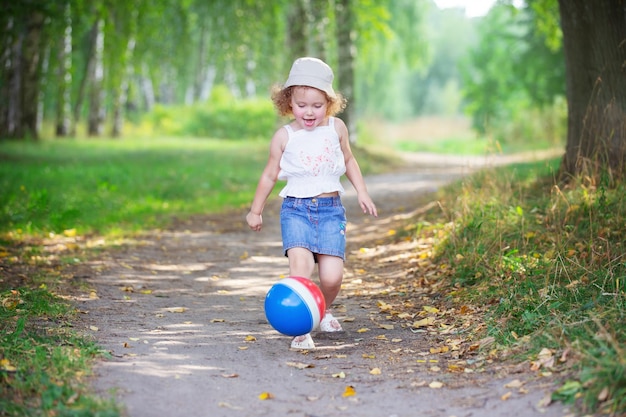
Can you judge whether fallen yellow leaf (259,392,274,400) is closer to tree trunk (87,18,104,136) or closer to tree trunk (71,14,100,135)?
tree trunk (87,18,104,136)

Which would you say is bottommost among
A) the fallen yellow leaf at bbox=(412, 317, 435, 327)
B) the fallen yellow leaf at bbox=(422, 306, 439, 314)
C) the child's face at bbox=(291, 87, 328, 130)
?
the fallen yellow leaf at bbox=(412, 317, 435, 327)

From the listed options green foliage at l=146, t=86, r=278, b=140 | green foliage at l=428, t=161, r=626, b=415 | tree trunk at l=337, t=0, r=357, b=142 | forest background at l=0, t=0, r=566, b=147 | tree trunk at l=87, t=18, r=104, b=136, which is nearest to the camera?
green foliage at l=428, t=161, r=626, b=415

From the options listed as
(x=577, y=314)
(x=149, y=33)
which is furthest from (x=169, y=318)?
(x=149, y=33)

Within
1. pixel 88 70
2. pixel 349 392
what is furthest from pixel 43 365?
pixel 88 70

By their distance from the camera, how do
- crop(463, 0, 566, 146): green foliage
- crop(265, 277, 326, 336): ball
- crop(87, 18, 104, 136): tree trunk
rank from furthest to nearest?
crop(87, 18, 104, 136): tree trunk, crop(463, 0, 566, 146): green foliage, crop(265, 277, 326, 336): ball

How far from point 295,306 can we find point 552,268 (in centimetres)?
211

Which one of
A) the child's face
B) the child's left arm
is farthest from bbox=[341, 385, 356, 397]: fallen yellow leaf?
the child's face

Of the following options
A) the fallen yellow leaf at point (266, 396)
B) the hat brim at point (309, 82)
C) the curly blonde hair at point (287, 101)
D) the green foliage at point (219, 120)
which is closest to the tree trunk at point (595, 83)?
the curly blonde hair at point (287, 101)

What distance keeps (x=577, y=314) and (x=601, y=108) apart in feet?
13.8

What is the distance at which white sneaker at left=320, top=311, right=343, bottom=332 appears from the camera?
567cm

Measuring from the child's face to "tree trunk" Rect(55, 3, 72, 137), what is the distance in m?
13.5

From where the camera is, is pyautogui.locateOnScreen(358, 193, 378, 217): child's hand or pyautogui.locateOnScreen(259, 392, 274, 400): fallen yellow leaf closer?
pyautogui.locateOnScreen(259, 392, 274, 400): fallen yellow leaf

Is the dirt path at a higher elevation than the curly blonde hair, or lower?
lower

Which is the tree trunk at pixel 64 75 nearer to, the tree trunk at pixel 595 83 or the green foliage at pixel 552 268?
the tree trunk at pixel 595 83
